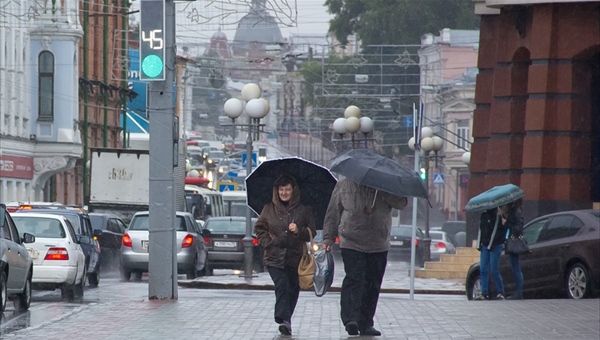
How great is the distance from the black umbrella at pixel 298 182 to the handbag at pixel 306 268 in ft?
2.12

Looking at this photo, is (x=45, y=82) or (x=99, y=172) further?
(x=45, y=82)

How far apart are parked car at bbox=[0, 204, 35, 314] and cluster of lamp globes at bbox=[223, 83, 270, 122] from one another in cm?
1469

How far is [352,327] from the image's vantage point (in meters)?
15.4

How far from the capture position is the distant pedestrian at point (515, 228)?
75.8 ft

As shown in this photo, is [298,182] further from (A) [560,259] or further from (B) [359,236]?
(A) [560,259]

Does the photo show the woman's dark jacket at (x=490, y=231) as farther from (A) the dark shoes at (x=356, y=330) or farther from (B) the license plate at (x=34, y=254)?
(A) the dark shoes at (x=356, y=330)

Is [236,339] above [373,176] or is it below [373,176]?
below

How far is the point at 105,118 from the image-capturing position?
69.6 metres

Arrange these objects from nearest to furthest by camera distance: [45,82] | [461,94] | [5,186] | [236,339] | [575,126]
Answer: [236,339] → [575,126] → [5,186] → [45,82] → [461,94]

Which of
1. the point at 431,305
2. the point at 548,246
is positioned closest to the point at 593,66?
the point at 548,246

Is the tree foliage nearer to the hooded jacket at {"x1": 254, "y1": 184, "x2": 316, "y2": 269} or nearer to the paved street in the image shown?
the paved street

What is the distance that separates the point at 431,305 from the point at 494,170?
15.0 metres

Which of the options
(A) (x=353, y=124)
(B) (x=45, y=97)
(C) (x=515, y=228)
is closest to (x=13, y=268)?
(C) (x=515, y=228)

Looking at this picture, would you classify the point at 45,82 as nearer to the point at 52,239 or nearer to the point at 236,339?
the point at 52,239
